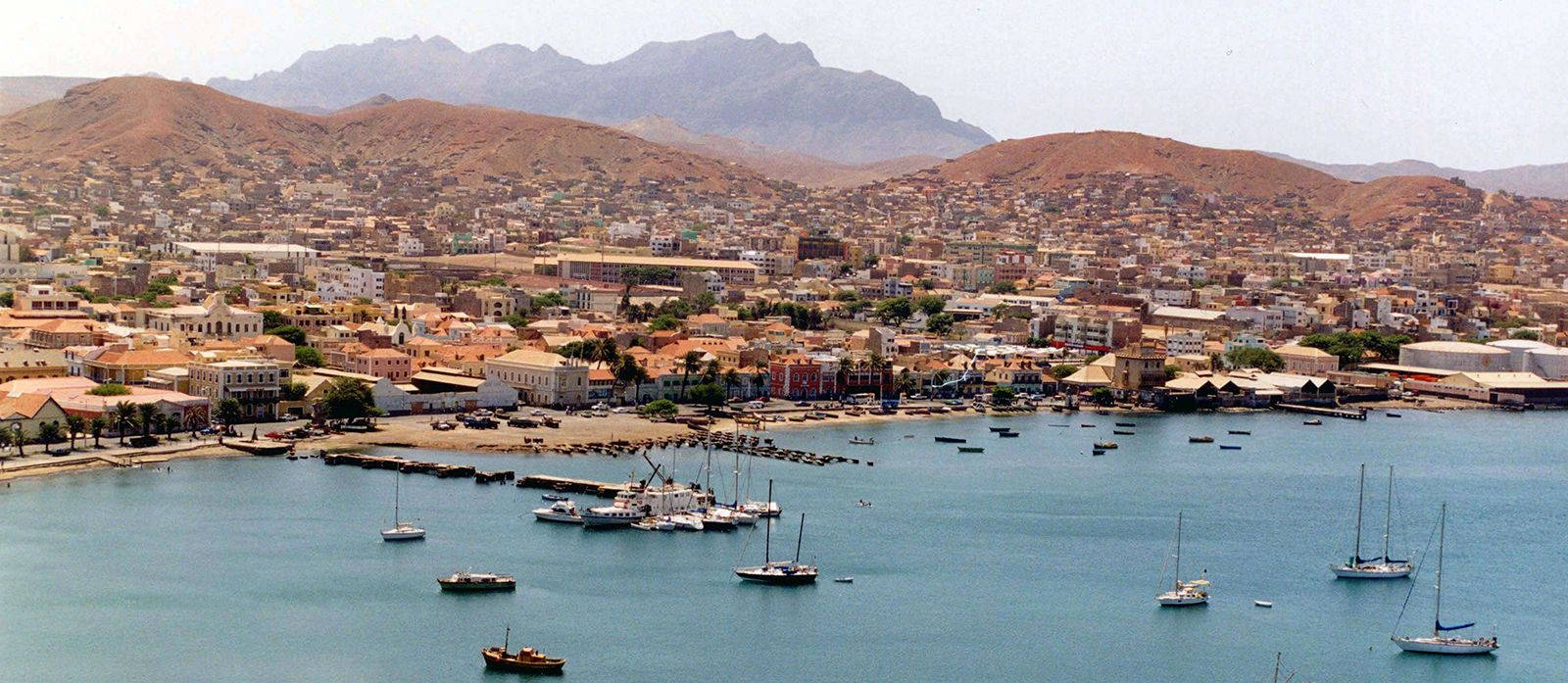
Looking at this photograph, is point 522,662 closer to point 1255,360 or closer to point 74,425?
point 74,425

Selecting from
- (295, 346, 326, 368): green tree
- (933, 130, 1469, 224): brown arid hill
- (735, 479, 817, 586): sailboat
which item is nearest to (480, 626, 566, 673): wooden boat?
(735, 479, 817, 586): sailboat

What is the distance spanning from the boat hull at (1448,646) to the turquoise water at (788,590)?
0.33 feet

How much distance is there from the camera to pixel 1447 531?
18.9 metres

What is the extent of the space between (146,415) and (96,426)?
1.77 feet

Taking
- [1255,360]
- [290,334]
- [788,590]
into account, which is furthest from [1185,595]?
[1255,360]

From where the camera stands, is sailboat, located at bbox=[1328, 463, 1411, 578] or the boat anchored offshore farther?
sailboat, located at bbox=[1328, 463, 1411, 578]

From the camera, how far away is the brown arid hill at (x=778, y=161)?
111 metres

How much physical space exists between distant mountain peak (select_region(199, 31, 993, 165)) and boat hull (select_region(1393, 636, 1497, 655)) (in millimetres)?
141580

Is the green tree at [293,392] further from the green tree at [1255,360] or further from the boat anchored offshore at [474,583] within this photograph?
the green tree at [1255,360]

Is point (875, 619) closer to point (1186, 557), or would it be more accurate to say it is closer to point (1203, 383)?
point (1186, 557)

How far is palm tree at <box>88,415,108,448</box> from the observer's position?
20328 millimetres

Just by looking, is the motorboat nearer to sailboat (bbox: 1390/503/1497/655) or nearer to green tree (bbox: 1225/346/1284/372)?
sailboat (bbox: 1390/503/1497/655)

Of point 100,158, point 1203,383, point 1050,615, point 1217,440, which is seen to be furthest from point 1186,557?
point 100,158

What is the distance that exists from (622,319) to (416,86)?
145 metres
